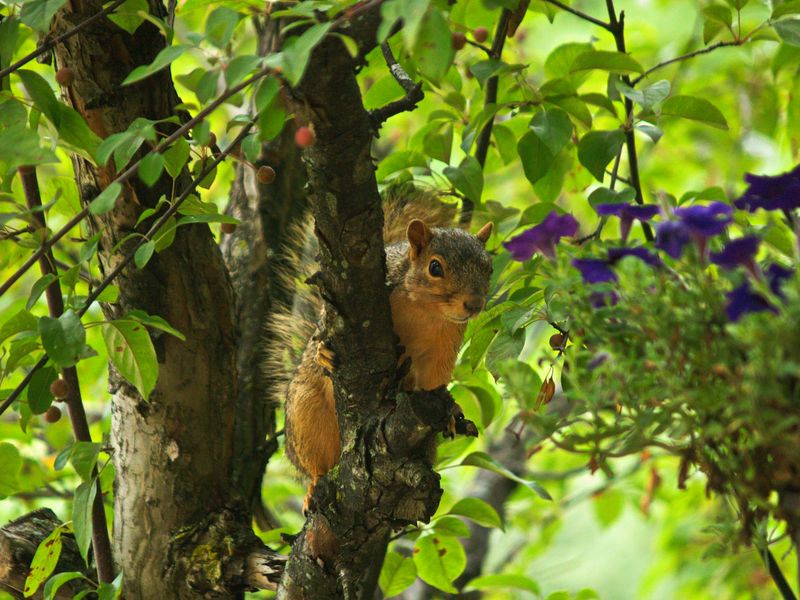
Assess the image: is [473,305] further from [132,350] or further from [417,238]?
[132,350]

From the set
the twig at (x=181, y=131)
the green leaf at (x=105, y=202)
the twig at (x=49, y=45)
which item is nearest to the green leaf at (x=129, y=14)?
the twig at (x=49, y=45)

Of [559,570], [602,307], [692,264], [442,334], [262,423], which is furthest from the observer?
[559,570]

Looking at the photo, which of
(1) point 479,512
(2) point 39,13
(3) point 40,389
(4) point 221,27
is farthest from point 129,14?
(1) point 479,512

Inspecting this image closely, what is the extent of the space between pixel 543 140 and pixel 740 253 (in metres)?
0.67

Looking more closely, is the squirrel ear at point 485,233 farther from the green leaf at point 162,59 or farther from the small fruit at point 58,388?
the green leaf at point 162,59

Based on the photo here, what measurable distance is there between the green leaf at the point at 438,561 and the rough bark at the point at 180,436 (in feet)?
1.01

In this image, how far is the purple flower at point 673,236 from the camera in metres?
0.71

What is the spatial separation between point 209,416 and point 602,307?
1.01 m

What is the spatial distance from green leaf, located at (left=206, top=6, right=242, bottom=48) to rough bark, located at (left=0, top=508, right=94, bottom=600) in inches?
40.1

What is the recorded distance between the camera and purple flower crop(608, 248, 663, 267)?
0.77 metres

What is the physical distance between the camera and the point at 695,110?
4.63 ft

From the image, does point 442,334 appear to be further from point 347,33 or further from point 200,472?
point 347,33

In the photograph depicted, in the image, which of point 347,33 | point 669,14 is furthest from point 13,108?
point 669,14

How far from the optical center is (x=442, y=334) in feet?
5.46
